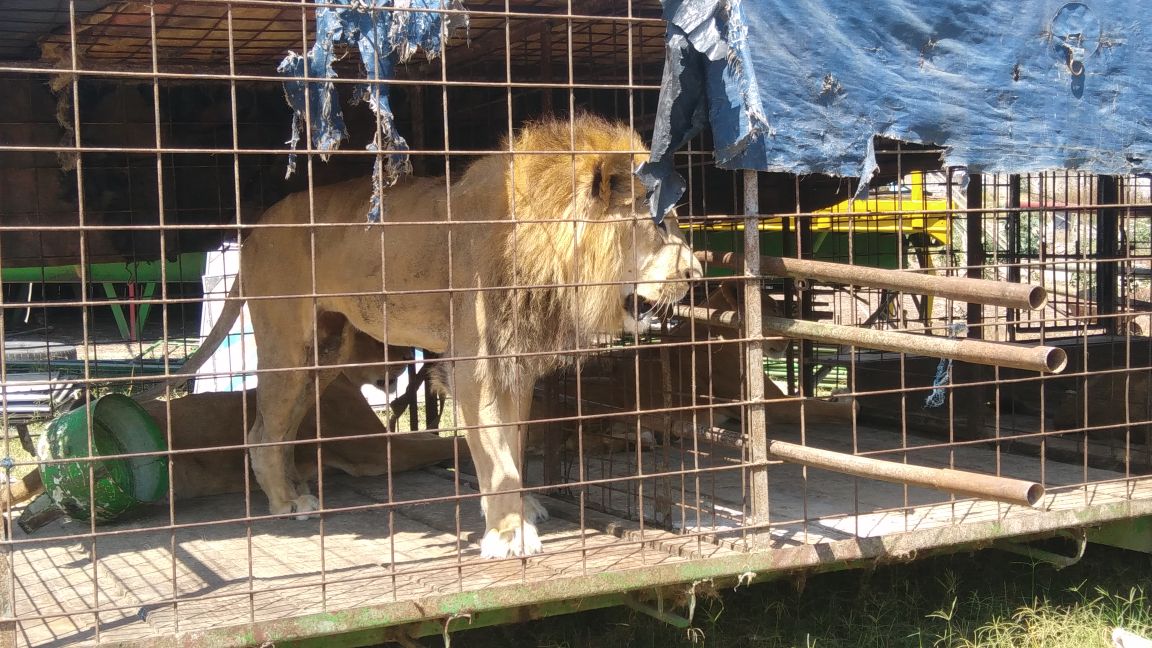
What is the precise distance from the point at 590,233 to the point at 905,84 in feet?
4.63

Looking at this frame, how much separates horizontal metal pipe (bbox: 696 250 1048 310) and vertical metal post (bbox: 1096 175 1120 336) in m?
3.19

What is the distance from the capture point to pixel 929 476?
390 centimetres

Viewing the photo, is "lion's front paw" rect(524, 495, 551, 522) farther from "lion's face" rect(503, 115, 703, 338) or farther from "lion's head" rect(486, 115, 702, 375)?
"lion's face" rect(503, 115, 703, 338)

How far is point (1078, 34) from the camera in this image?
4793 mm

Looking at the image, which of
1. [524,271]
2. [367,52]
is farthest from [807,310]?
[367,52]

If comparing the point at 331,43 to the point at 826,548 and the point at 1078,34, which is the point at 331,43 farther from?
the point at 1078,34

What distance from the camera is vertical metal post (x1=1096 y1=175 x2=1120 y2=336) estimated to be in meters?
7.01

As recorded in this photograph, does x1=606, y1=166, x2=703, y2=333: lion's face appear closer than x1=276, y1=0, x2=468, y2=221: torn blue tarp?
No

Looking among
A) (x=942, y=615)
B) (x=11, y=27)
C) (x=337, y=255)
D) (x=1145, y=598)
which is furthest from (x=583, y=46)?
(x=1145, y=598)

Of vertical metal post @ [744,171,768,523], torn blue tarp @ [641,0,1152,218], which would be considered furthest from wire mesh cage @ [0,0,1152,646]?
torn blue tarp @ [641,0,1152,218]

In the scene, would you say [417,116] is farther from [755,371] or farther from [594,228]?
[755,371]

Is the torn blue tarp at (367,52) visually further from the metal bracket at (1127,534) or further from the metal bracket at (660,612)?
the metal bracket at (1127,534)

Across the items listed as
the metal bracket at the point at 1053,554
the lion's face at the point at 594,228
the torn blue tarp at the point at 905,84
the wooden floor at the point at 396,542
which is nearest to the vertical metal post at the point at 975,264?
the wooden floor at the point at 396,542

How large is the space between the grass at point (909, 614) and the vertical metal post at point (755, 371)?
61 centimetres
